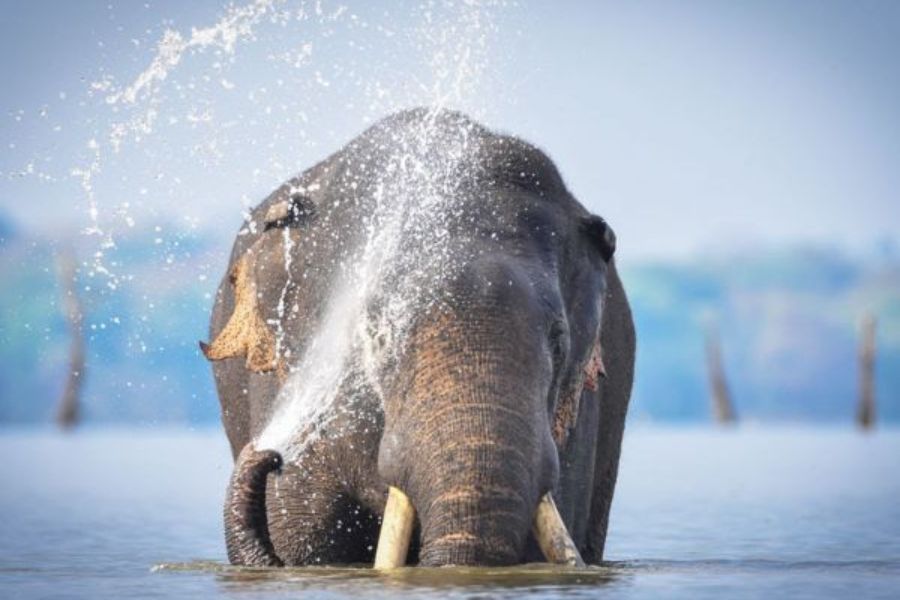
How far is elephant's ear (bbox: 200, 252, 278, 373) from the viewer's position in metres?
17.2

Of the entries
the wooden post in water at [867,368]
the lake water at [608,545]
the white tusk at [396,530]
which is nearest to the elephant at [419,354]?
the white tusk at [396,530]

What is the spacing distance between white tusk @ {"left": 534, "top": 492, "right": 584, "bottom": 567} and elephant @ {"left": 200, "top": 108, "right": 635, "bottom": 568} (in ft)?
0.04

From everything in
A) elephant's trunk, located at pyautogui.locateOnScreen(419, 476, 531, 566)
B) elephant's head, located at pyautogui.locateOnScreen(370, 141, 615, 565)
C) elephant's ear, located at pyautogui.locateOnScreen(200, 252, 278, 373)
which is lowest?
elephant's trunk, located at pyautogui.locateOnScreen(419, 476, 531, 566)

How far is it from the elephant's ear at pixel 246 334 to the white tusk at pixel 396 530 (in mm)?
2396

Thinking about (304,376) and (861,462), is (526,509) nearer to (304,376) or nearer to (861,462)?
(304,376)

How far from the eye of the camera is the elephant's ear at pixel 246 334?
17188 mm

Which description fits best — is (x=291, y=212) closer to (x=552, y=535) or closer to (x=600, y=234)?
(x=600, y=234)

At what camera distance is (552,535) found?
15.1 m

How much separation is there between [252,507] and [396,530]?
1.60 meters

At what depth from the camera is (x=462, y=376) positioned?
14703mm

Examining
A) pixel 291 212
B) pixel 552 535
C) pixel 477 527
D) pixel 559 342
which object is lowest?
pixel 477 527

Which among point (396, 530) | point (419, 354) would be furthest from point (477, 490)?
point (419, 354)

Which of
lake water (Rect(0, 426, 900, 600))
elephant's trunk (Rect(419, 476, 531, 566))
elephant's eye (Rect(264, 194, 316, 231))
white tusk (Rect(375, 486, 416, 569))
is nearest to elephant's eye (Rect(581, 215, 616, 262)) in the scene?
elephant's eye (Rect(264, 194, 316, 231))

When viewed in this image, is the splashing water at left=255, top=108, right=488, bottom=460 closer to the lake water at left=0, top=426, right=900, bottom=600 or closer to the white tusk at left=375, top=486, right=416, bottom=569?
the white tusk at left=375, top=486, right=416, bottom=569
